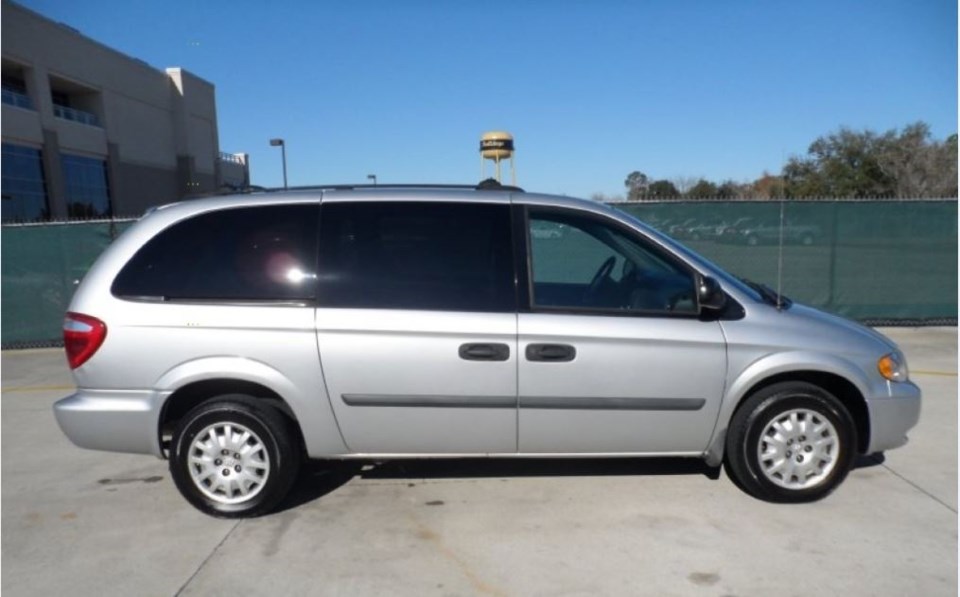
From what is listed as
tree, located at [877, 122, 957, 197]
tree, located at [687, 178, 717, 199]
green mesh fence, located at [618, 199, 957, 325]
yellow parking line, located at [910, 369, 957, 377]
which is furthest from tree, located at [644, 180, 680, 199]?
yellow parking line, located at [910, 369, 957, 377]

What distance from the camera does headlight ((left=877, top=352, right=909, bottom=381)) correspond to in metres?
3.70

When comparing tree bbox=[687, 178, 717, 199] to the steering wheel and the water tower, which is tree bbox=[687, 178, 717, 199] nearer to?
the water tower

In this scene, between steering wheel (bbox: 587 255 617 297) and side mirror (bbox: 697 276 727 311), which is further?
steering wheel (bbox: 587 255 617 297)

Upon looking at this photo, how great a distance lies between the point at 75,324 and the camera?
356 centimetres

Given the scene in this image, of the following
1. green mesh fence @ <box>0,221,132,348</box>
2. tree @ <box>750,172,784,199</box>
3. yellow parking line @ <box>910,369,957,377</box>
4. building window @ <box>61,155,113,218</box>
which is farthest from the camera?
tree @ <box>750,172,784,199</box>

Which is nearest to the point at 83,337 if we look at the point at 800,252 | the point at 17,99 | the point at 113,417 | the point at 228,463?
the point at 113,417

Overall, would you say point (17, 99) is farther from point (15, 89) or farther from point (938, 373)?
point (938, 373)

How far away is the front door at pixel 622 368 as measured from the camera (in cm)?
351

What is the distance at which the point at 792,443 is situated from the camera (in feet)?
12.1

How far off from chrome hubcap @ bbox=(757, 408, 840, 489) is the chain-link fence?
17.5 feet

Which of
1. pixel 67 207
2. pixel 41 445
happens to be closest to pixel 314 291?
pixel 41 445

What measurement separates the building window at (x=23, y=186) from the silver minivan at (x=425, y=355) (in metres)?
35.7

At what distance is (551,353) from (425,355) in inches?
26.9

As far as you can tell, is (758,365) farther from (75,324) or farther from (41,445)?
(41,445)
